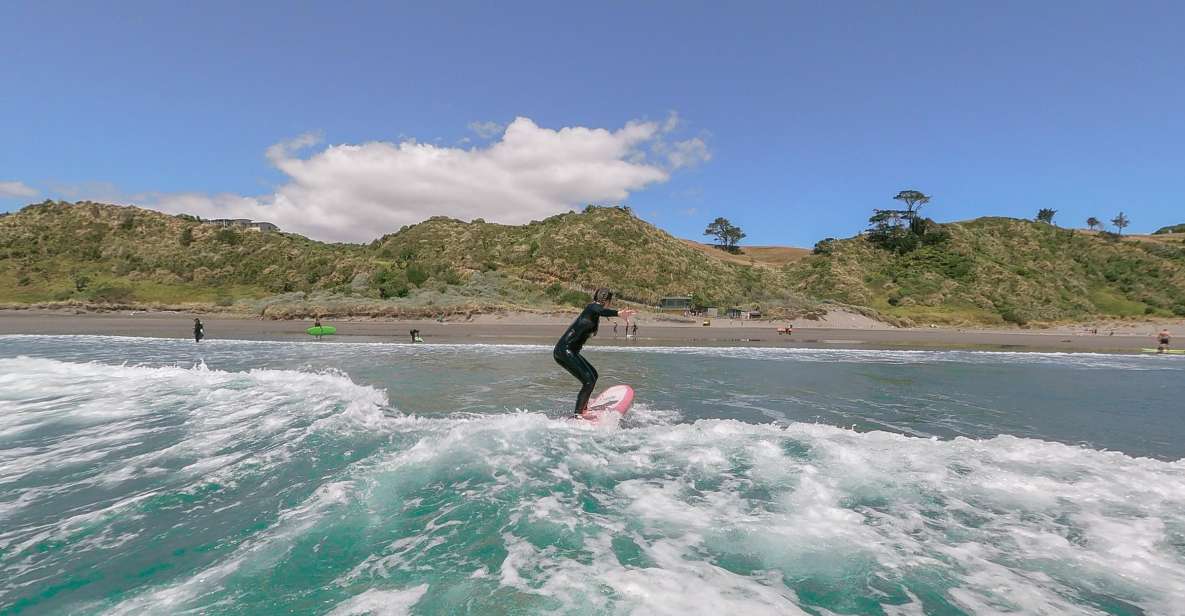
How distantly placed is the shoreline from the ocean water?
20.0 metres

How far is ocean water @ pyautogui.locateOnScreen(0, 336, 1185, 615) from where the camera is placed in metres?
3.75

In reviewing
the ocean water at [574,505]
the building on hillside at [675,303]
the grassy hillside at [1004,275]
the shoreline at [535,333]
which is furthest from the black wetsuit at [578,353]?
the grassy hillside at [1004,275]

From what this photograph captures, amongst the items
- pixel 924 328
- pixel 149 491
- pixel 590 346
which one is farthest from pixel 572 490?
pixel 924 328

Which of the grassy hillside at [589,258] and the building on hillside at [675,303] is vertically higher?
the grassy hillside at [589,258]

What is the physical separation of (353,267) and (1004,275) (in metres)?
93.8

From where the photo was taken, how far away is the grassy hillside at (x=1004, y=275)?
66.5 metres

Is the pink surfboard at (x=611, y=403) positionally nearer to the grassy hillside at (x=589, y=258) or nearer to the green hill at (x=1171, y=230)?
the grassy hillside at (x=589, y=258)

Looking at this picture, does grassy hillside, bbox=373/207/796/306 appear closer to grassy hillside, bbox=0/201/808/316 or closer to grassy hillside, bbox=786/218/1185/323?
grassy hillside, bbox=0/201/808/316

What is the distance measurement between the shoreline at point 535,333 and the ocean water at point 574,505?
19963mm

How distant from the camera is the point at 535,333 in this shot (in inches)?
1478

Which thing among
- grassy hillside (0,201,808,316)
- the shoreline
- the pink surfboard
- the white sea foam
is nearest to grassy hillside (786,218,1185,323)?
grassy hillside (0,201,808,316)

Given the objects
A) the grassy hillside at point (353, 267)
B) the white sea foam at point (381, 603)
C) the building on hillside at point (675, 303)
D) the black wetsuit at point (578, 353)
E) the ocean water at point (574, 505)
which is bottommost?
the ocean water at point (574, 505)

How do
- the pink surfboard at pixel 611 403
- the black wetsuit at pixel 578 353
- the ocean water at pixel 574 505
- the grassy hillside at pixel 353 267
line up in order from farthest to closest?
the grassy hillside at pixel 353 267 < the black wetsuit at pixel 578 353 < the pink surfboard at pixel 611 403 < the ocean water at pixel 574 505

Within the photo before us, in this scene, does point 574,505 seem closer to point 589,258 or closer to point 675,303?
point 675,303
